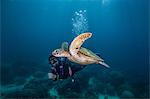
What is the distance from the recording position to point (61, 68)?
18.8 ft

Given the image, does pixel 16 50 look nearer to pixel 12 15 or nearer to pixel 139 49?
pixel 12 15

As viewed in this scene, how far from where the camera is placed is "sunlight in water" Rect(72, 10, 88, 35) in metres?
5.67

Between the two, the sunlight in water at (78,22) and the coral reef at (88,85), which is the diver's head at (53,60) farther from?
the sunlight in water at (78,22)

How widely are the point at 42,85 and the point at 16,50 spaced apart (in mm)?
584

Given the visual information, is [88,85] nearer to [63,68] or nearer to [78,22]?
[63,68]

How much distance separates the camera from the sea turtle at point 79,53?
18.6 feet

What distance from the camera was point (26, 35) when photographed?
579 cm

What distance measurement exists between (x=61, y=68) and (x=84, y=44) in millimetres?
443

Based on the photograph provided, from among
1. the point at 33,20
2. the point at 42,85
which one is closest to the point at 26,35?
the point at 33,20

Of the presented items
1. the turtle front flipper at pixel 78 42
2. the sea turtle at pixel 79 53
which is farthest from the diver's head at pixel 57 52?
the turtle front flipper at pixel 78 42

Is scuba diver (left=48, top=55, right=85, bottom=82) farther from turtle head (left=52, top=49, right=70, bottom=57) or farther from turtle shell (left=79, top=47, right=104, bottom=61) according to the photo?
turtle shell (left=79, top=47, right=104, bottom=61)

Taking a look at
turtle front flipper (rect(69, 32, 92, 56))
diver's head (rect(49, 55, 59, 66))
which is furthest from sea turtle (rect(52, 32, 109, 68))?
diver's head (rect(49, 55, 59, 66))

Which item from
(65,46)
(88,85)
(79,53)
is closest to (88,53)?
(79,53)

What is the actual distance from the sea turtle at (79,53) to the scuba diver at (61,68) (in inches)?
2.7
